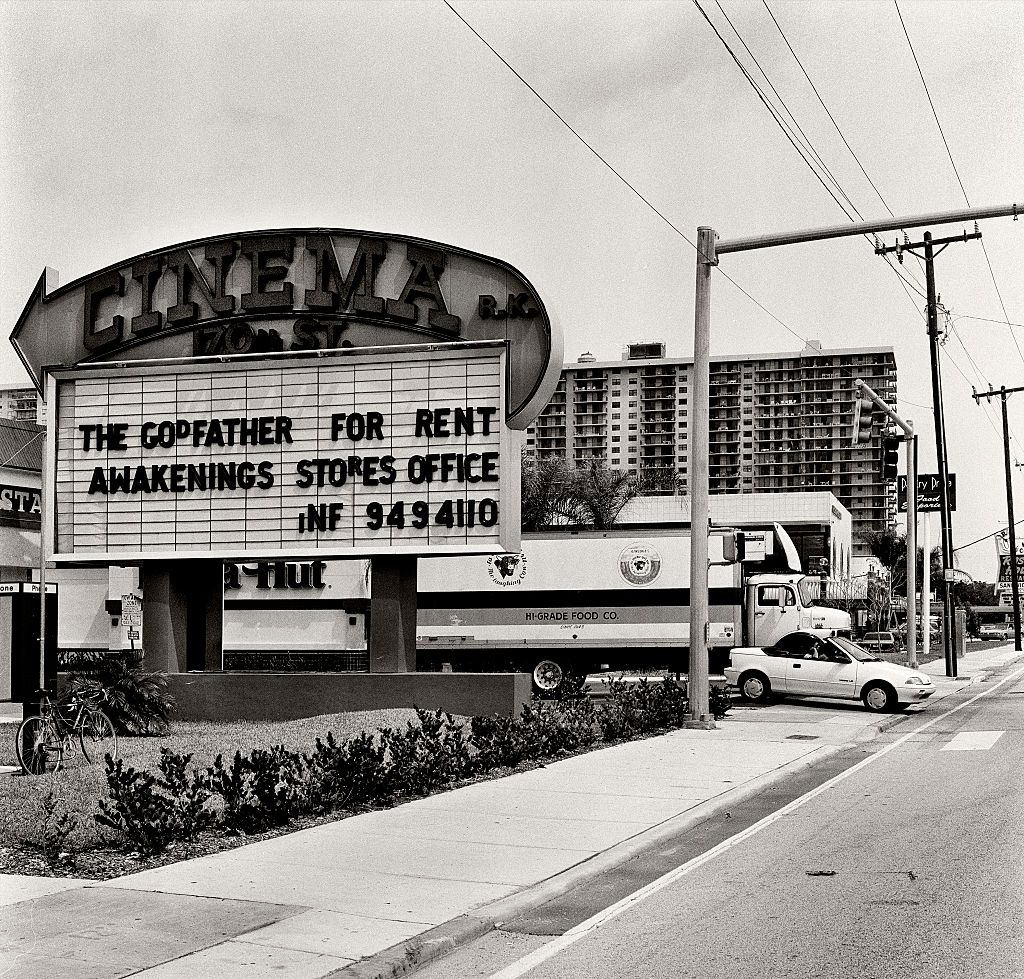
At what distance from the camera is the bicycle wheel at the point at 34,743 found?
12945mm

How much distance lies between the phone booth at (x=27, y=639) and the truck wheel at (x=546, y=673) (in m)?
15.4

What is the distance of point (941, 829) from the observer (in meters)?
11.0

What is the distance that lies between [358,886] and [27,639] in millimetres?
6861

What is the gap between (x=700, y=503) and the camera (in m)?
19.7

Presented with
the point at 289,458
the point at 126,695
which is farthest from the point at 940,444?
the point at 126,695

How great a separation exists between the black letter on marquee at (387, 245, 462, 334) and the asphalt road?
8636 mm

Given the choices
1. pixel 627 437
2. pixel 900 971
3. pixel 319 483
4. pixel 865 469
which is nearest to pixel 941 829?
pixel 900 971

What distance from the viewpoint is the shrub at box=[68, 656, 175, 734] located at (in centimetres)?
1675

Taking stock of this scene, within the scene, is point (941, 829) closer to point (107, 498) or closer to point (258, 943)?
point (258, 943)

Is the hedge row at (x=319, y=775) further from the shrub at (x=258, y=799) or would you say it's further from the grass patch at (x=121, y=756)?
the grass patch at (x=121, y=756)

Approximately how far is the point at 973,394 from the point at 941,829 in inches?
1854

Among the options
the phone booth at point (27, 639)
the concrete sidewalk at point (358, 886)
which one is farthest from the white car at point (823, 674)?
the phone booth at point (27, 639)

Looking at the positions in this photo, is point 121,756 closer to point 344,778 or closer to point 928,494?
point 344,778

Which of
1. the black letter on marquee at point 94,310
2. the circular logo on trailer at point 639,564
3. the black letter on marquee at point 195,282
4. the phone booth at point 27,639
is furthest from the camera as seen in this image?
the circular logo on trailer at point 639,564
